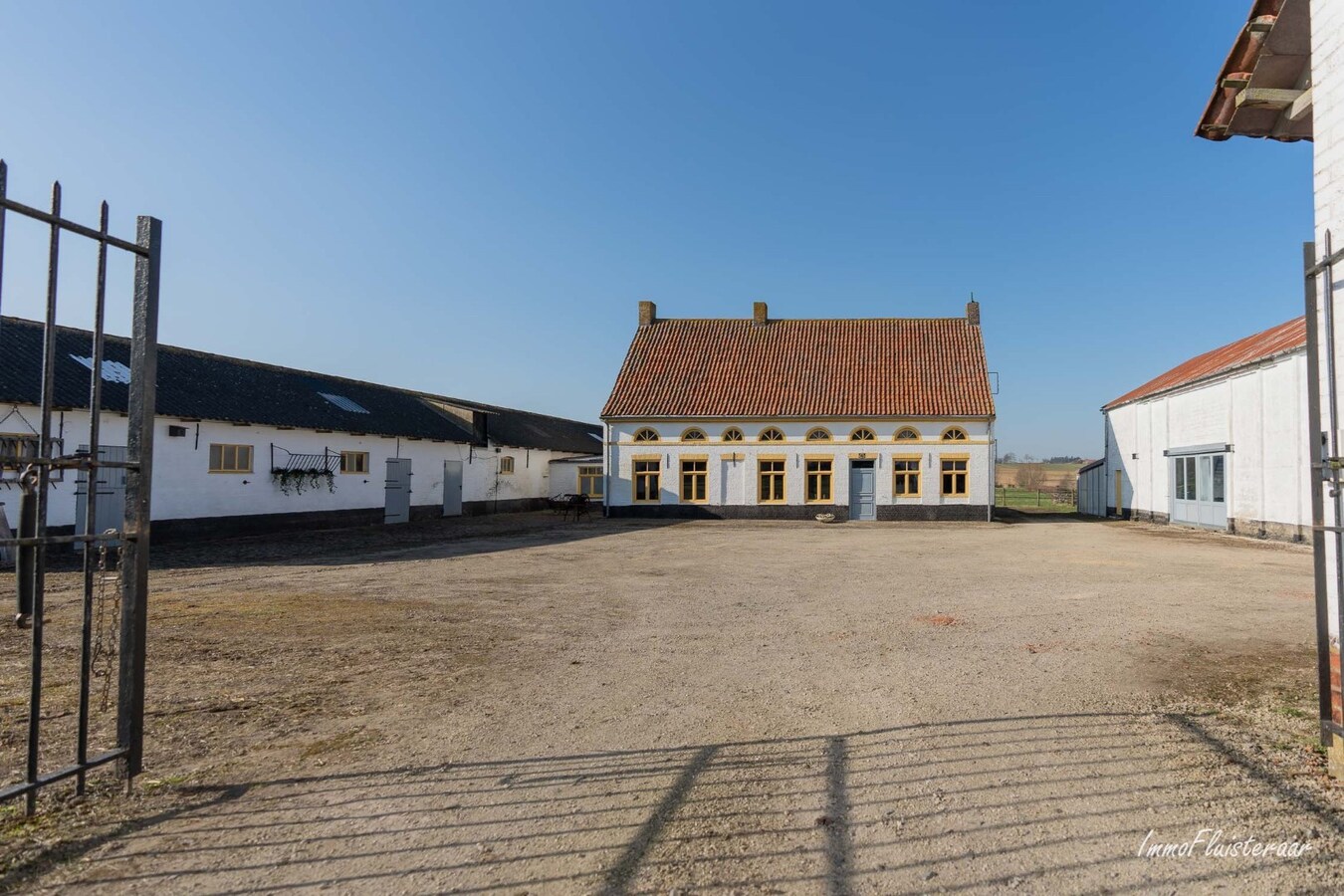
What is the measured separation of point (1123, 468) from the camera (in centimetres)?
→ 2612

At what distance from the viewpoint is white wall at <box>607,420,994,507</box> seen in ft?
78.5

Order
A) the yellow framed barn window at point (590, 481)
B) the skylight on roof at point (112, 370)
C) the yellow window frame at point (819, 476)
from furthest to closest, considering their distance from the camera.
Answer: the yellow framed barn window at point (590, 481)
the yellow window frame at point (819, 476)
the skylight on roof at point (112, 370)

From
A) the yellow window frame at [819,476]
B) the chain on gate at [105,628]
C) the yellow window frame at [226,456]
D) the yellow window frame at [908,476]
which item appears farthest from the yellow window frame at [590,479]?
the chain on gate at [105,628]

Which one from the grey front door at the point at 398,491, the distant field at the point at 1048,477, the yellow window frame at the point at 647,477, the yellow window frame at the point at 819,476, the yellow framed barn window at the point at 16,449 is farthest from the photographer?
the distant field at the point at 1048,477

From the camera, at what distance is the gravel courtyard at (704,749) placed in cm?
288

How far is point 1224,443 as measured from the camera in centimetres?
1920

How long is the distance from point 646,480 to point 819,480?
6.23 m

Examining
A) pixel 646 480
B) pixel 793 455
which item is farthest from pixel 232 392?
pixel 793 455

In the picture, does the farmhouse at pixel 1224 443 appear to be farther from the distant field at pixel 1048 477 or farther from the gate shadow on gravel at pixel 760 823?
the distant field at pixel 1048 477

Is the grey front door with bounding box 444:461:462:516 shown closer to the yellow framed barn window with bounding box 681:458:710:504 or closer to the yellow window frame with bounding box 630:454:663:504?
the yellow window frame with bounding box 630:454:663:504

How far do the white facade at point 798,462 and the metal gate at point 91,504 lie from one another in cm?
2175

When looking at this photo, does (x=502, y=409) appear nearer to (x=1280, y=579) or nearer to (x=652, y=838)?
(x=1280, y=579)

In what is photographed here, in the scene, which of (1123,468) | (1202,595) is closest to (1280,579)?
(1202,595)

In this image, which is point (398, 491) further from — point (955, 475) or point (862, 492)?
point (955, 475)
